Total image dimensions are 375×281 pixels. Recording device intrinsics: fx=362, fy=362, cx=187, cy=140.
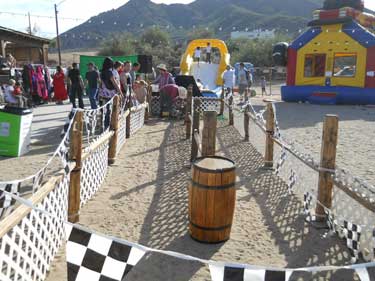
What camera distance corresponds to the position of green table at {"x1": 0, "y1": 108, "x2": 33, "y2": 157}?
6.20m

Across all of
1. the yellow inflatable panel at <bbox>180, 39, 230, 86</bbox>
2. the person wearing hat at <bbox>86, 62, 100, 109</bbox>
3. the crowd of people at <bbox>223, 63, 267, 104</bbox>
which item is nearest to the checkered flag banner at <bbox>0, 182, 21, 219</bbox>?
the person wearing hat at <bbox>86, 62, 100, 109</bbox>

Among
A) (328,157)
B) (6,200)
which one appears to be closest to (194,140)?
(328,157)

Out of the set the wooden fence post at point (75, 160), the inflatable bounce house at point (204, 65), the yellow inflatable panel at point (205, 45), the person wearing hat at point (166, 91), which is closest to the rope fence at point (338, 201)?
the wooden fence post at point (75, 160)

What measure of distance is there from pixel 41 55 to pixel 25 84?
29.0ft

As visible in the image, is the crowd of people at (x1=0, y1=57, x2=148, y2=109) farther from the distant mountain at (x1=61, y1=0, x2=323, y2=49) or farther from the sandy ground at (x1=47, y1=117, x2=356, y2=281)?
the distant mountain at (x1=61, y1=0, x2=323, y2=49)

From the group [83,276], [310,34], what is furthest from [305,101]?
[83,276]

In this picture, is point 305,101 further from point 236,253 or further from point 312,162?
point 236,253

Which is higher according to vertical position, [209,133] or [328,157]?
[209,133]

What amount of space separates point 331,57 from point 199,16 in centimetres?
17417

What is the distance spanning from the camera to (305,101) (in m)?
17.2

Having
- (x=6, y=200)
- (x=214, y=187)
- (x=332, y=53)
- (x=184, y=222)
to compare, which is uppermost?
(x=332, y=53)

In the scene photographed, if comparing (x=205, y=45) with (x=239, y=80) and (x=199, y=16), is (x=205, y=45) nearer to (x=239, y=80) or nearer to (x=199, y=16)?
(x=239, y=80)

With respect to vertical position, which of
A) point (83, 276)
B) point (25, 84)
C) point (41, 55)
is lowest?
point (83, 276)

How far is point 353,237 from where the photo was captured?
128 inches
